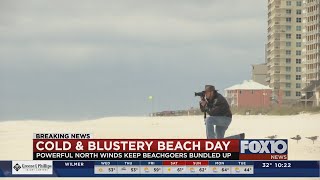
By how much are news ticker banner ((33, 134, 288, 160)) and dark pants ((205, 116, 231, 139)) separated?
3.28ft

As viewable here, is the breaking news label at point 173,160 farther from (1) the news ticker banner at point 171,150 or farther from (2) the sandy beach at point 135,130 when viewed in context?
(2) the sandy beach at point 135,130

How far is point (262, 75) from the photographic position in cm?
17100

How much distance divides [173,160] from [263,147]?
2.53 meters

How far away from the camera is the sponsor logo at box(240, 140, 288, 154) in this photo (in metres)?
16.4

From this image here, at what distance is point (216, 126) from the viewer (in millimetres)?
17812

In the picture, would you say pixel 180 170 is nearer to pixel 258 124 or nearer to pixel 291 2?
pixel 258 124

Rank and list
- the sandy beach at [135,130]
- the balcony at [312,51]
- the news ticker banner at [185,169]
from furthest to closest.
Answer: the balcony at [312,51] → the sandy beach at [135,130] → the news ticker banner at [185,169]

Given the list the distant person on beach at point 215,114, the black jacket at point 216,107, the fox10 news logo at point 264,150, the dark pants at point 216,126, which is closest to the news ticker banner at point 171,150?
the fox10 news logo at point 264,150

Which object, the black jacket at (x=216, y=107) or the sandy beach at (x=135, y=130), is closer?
the black jacket at (x=216, y=107)

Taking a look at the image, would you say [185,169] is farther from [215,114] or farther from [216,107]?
[216,107]

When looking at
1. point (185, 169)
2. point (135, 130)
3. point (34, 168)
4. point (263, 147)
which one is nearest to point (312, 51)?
point (135, 130)

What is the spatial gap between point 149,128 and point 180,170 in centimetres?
689

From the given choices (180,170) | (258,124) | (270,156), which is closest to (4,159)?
(180,170)

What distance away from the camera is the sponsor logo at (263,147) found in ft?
53.9
